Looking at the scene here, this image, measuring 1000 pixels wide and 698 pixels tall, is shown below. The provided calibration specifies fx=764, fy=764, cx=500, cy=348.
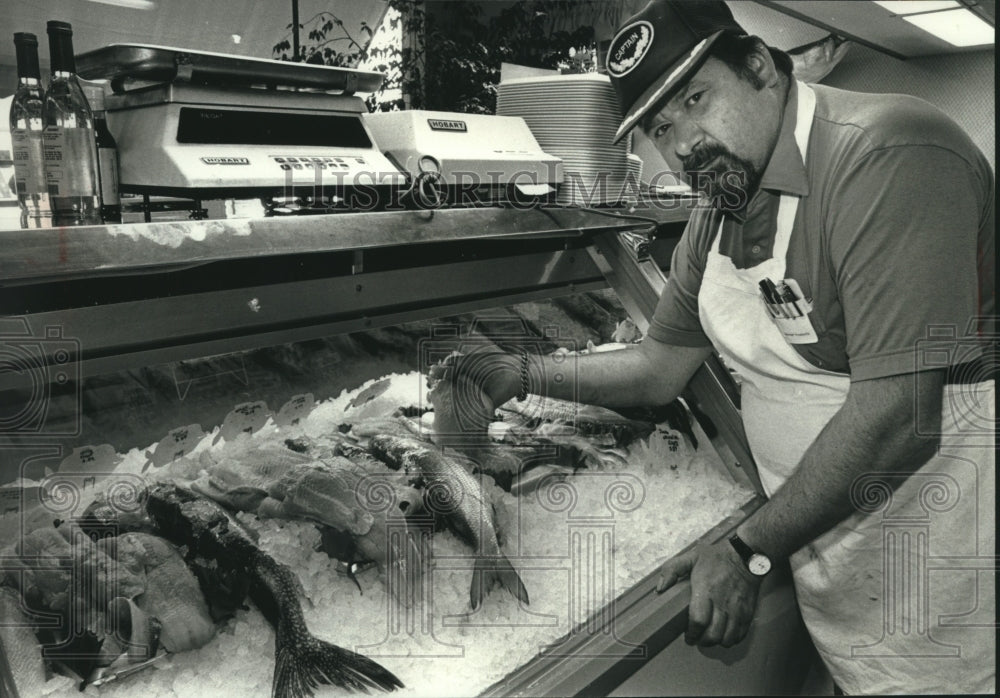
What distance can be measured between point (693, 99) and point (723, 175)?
0.20 m

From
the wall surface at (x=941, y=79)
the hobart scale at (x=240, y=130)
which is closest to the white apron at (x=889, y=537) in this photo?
the hobart scale at (x=240, y=130)

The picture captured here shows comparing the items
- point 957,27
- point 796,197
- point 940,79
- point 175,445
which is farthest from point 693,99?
point 940,79

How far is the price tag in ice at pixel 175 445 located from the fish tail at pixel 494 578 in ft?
2.17

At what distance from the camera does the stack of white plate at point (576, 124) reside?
7.42 ft

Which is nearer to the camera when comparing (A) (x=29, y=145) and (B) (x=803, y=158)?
(A) (x=29, y=145)

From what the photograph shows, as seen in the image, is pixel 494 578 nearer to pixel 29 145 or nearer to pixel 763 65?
pixel 29 145

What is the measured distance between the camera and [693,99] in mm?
1709

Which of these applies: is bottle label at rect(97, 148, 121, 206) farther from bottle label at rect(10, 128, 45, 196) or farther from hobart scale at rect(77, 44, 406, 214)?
bottle label at rect(10, 128, 45, 196)

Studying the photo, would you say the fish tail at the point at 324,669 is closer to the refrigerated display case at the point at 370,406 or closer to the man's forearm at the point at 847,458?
the refrigerated display case at the point at 370,406

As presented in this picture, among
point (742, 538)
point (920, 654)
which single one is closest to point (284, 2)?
point (742, 538)

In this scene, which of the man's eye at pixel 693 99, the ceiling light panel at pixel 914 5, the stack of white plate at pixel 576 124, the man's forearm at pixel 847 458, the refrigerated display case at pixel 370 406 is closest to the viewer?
the refrigerated display case at pixel 370 406

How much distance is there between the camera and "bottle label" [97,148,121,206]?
4.74ft

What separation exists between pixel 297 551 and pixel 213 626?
240 millimetres

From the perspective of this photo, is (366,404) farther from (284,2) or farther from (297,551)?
(284,2)
